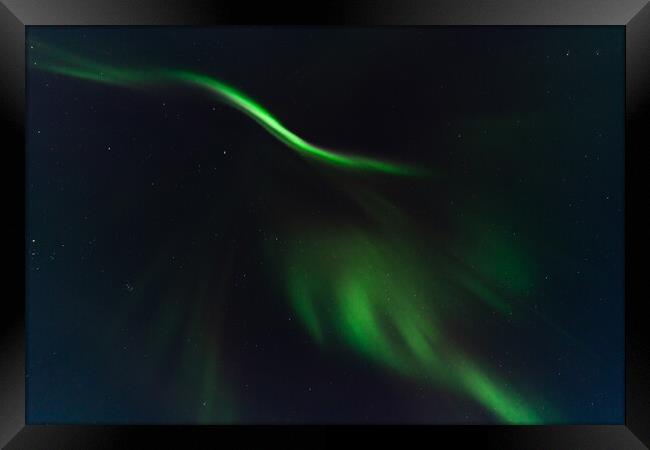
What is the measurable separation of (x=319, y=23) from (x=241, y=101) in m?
0.23

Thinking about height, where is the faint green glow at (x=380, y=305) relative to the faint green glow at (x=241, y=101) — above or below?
below

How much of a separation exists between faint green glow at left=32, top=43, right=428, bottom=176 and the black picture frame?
98mm

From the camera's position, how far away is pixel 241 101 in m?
0.93

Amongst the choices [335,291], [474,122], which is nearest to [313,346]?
[335,291]

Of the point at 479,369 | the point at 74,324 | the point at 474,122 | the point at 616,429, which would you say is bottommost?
the point at 616,429

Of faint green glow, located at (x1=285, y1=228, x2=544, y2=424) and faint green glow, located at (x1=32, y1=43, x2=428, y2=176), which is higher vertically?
faint green glow, located at (x1=32, y1=43, x2=428, y2=176)

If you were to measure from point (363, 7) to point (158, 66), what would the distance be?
45 centimetres

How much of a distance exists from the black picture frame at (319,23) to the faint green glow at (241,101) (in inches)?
3.9

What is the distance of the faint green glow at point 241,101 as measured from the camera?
36.4 inches

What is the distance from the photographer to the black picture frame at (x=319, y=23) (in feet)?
2.93

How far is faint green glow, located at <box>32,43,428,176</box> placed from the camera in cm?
93

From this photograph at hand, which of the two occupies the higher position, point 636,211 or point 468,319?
point 636,211

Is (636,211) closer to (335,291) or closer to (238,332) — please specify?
(335,291)

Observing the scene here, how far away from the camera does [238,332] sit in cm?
93
